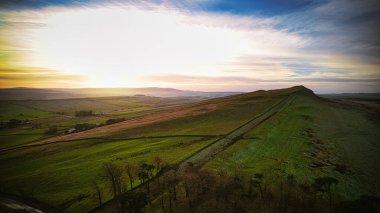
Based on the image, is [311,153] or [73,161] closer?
[311,153]

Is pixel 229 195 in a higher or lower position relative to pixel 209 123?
lower

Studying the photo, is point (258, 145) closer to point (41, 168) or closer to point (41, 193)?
point (41, 193)

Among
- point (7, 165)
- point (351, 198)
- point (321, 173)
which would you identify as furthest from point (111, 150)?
point (351, 198)

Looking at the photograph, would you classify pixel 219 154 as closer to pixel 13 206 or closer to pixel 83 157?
pixel 83 157

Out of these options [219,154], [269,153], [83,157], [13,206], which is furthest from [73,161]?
[269,153]

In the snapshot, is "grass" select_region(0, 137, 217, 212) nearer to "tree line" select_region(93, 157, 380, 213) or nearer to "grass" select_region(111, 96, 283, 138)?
"grass" select_region(111, 96, 283, 138)

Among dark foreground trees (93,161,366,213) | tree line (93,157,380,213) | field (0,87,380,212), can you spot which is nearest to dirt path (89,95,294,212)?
field (0,87,380,212)

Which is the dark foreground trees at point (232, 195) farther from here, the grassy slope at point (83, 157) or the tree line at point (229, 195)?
the grassy slope at point (83, 157)
